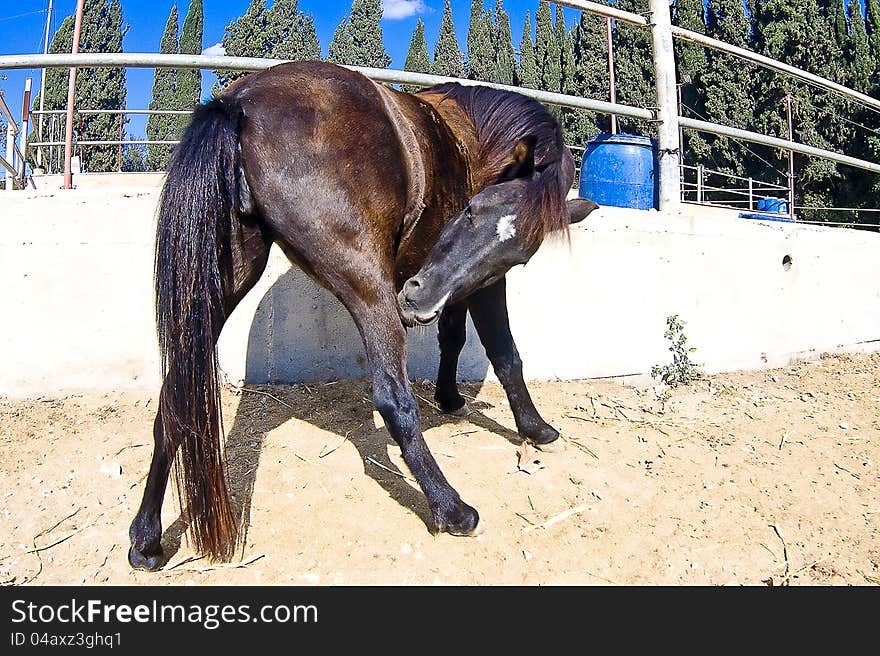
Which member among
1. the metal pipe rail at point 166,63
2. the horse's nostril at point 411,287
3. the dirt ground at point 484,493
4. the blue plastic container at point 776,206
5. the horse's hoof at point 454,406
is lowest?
the dirt ground at point 484,493

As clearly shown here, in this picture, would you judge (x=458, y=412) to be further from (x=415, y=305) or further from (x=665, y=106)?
(x=665, y=106)

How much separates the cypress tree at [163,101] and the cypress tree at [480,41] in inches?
609

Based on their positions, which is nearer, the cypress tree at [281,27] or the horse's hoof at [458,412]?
the horse's hoof at [458,412]

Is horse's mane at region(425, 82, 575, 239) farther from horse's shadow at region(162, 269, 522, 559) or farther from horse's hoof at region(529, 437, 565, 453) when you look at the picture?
horse's shadow at region(162, 269, 522, 559)

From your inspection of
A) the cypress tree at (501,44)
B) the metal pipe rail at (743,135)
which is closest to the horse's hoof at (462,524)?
the metal pipe rail at (743,135)

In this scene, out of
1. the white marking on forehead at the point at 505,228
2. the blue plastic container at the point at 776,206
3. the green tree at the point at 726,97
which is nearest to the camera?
the white marking on forehead at the point at 505,228

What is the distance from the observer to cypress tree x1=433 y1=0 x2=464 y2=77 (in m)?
33.1

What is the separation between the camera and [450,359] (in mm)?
3035

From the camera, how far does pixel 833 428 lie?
3.07m

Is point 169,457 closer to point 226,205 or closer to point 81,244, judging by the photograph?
point 226,205

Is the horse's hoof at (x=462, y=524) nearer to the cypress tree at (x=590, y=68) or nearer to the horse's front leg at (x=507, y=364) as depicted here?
the horse's front leg at (x=507, y=364)

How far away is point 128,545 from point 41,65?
2.40 meters

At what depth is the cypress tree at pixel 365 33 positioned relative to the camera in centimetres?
3362

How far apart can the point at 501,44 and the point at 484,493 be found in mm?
36921
